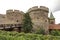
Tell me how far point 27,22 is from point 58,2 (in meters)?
1.88

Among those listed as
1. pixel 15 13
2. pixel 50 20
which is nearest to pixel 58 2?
pixel 50 20

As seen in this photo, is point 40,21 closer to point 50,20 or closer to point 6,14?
point 50,20

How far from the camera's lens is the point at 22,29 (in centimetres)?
902

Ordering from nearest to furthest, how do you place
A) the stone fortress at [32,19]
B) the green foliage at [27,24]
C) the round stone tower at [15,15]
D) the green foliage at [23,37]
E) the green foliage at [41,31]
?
the green foliage at [23,37]
the green foliage at [41,31]
the green foliage at [27,24]
the stone fortress at [32,19]
the round stone tower at [15,15]

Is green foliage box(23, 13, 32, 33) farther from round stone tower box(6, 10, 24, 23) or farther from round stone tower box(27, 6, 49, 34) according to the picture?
round stone tower box(6, 10, 24, 23)

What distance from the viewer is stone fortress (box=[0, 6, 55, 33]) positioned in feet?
30.5

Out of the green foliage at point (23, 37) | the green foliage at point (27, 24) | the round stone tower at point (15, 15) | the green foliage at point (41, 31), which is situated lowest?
the green foliage at point (23, 37)

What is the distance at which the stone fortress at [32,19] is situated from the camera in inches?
366

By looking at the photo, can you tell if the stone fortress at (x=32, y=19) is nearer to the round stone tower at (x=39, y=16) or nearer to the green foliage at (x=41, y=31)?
the round stone tower at (x=39, y=16)

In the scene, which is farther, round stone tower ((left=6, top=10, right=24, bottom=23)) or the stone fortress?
round stone tower ((left=6, top=10, right=24, bottom=23))

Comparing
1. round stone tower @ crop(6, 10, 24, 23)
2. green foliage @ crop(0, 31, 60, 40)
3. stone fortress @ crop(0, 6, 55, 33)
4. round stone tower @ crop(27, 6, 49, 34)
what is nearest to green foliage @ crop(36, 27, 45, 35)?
stone fortress @ crop(0, 6, 55, 33)

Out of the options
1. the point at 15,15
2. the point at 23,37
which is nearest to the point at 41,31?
the point at 15,15

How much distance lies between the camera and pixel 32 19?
934cm

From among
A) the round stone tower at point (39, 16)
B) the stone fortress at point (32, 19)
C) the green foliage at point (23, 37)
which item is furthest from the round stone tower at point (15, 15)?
the green foliage at point (23, 37)
